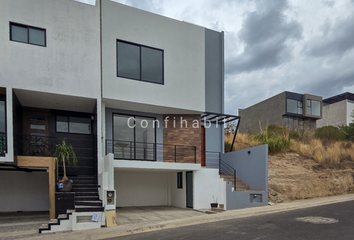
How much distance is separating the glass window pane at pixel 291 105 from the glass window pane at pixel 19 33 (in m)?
28.9

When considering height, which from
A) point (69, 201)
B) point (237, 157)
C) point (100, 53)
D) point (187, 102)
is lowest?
point (69, 201)

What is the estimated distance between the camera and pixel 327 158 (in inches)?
590

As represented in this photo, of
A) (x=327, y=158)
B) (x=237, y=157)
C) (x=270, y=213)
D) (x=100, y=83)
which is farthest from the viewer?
(x=327, y=158)

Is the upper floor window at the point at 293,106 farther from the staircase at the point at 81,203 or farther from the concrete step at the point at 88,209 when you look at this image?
the concrete step at the point at 88,209

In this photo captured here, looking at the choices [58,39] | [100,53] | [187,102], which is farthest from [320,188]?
Answer: [58,39]

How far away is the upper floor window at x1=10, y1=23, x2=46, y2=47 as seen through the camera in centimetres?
1034

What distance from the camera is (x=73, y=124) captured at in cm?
1293

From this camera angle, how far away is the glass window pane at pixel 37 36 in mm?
10539

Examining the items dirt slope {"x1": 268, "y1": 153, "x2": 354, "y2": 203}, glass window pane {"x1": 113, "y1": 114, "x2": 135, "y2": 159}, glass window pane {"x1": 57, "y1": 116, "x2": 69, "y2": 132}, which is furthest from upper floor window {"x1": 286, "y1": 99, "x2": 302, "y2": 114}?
glass window pane {"x1": 57, "y1": 116, "x2": 69, "y2": 132}

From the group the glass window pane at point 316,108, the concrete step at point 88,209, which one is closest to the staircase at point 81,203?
the concrete step at point 88,209

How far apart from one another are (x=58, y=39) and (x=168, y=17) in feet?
17.4

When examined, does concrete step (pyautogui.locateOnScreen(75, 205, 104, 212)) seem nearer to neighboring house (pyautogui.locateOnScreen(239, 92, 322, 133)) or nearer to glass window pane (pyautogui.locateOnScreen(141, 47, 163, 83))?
glass window pane (pyautogui.locateOnScreen(141, 47, 163, 83))

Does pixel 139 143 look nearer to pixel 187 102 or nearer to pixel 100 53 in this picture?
pixel 187 102

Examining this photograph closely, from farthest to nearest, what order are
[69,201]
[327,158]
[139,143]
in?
[327,158]
[139,143]
[69,201]
